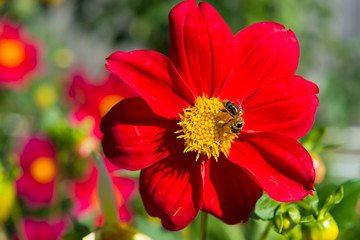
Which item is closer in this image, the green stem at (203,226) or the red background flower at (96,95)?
the green stem at (203,226)

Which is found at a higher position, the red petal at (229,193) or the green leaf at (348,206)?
the red petal at (229,193)

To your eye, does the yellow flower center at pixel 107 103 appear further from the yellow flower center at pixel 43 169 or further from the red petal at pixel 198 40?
the red petal at pixel 198 40

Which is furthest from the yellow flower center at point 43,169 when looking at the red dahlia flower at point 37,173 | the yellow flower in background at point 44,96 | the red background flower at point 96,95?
the yellow flower in background at point 44,96

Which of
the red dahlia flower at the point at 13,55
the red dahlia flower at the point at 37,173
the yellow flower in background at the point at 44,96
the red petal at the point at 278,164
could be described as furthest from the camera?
the yellow flower in background at the point at 44,96

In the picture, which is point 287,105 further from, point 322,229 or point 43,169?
point 43,169

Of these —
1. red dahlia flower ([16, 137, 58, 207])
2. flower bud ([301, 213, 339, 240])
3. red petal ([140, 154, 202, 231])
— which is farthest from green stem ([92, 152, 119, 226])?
red dahlia flower ([16, 137, 58, 207])

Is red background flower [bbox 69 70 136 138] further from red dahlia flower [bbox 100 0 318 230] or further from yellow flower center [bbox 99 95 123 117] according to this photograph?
red dahlia flower [bbox 100 0 318 230]

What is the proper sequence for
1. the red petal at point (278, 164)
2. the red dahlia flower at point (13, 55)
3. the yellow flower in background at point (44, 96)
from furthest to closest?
the yellow flower in background at point (44, 96) → the red dahlia flower at point (13, 55) → the red petal at point (278, 164)

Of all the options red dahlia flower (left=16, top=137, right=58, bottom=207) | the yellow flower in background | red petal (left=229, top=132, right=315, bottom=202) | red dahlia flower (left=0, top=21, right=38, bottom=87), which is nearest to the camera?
red petal (left=229, top=132, right=315, bottom=202)
